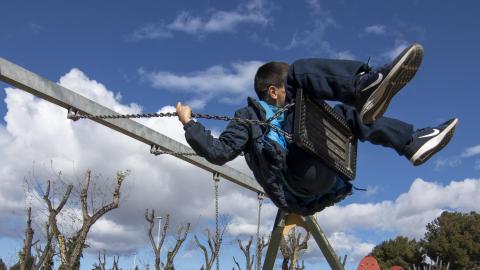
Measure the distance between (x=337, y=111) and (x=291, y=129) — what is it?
0.36 m

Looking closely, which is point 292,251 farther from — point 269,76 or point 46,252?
point 269,76

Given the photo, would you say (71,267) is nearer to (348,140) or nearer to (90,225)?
(90,225)

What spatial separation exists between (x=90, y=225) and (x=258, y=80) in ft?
25.3

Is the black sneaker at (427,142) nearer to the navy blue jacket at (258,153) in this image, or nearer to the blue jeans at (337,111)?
the blue jeans at (337,111)

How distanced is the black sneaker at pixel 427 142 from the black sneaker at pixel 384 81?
0.41 m

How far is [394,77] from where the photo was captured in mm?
2410

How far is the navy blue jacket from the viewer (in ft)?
8.68

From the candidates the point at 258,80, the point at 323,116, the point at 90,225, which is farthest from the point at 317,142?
the point at 90,225

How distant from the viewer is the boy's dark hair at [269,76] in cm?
297

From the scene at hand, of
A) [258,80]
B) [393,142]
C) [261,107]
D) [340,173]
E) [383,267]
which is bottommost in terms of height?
[340,173]

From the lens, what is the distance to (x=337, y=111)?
9.34ft

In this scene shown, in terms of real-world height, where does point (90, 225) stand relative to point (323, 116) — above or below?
above

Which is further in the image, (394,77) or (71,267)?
(71,267)

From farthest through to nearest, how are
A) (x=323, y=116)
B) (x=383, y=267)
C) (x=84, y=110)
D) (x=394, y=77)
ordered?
(x=383, y=267) → (x=84, y=110) → (x=323, y=116) → (x=394, y=77)
